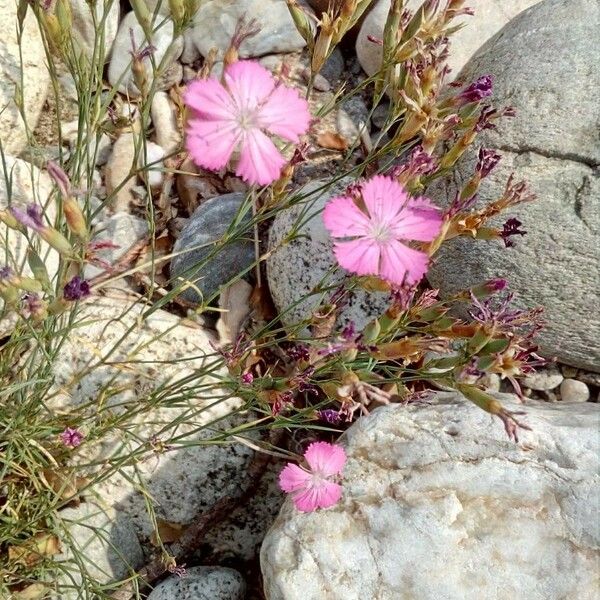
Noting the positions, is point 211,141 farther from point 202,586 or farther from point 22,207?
point 202,586

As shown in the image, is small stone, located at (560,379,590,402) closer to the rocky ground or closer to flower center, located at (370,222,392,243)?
the rocky ground

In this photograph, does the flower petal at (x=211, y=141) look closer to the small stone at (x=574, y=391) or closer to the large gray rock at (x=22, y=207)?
the large gray rock at (x=22, y=207)

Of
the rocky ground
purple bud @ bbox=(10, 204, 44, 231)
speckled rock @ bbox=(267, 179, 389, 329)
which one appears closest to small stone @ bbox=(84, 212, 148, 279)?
Answer: the rocky ground

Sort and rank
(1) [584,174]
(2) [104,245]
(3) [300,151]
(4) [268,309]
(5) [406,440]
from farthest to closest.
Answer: (4) [268,309] < (1) [584,174] < (5) [406,440] < (3) [300,151] < (2) [104,245]

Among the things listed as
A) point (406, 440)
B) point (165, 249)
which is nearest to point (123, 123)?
point (165, 249)

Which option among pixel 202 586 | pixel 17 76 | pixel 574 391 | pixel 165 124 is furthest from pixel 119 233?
pixel 574 391

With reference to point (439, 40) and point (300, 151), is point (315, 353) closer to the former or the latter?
point (300, 151)
